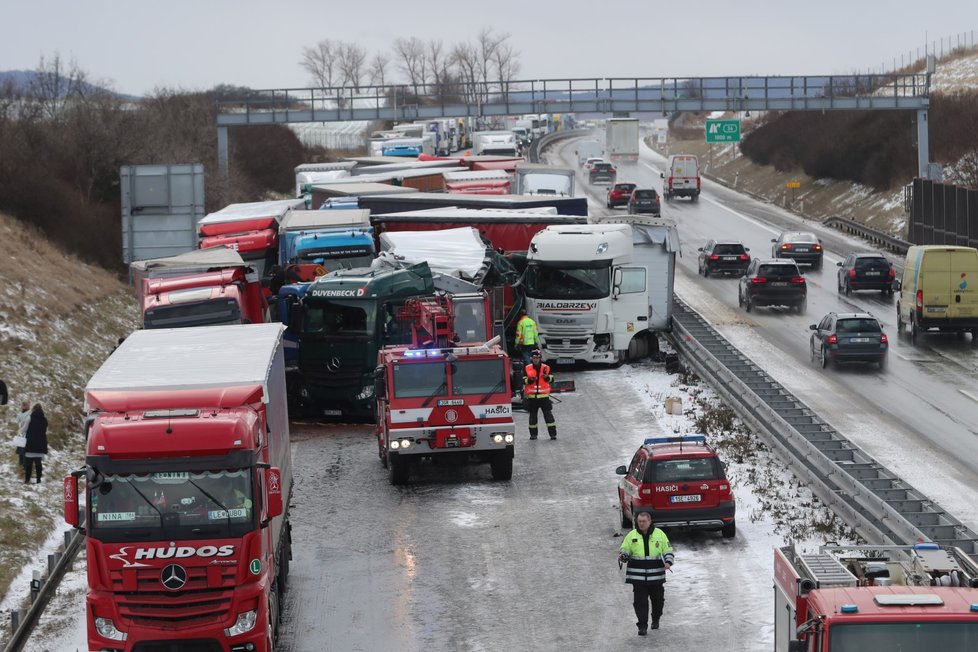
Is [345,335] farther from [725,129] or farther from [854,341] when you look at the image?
[725,129]

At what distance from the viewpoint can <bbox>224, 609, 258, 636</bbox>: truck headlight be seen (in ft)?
46.0

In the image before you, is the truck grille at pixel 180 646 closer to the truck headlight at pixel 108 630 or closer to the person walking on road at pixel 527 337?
the truck headlight at pixel 108 630

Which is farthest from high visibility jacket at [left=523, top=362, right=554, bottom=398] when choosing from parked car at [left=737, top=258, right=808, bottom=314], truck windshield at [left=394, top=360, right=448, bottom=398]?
parked car at [left=737, top=258, right=808, bottom=314]

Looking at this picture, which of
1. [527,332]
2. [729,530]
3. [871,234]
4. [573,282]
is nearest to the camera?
[729,530]

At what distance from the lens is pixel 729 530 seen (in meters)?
19.7

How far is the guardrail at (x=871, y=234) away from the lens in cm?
5806

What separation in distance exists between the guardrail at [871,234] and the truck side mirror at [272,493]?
44.7m

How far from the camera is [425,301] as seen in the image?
1096 inches

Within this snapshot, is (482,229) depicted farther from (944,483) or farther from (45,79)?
(45,79)

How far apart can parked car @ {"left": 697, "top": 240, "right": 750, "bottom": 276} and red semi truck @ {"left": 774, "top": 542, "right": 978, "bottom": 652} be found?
3989cm

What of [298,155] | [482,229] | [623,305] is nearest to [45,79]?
[298,155]

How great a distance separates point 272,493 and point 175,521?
3.38ft

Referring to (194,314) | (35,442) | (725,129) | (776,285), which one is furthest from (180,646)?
(725,129)

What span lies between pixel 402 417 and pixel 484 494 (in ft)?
5.84
